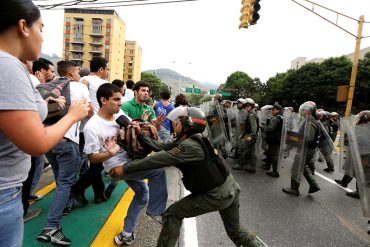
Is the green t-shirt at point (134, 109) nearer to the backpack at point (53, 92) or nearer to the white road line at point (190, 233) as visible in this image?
the white road line at point (190, 233)

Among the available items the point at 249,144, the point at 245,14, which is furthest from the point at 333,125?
the point at 245,14

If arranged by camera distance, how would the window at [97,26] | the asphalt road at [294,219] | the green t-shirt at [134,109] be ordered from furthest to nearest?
the window at [97,26]
the green t-shirt at [134,109]
the asphalt road at [294,219]

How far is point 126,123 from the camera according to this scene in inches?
109

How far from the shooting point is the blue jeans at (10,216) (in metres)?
1.22

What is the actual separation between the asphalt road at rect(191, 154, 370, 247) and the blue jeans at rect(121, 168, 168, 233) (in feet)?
2.66

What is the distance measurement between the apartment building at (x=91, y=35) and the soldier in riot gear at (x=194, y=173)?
7340cm

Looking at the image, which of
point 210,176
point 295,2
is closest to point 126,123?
point 210,176

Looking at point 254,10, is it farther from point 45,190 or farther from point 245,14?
point 45,190

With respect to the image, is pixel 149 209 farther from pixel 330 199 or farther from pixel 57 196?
pixel 330 199

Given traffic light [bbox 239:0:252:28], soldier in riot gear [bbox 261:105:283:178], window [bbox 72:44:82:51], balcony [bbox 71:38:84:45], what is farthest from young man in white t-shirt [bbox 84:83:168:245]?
window [bbox 72:44:82:51]

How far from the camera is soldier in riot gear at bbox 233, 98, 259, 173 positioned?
308 inches

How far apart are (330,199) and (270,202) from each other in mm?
1460

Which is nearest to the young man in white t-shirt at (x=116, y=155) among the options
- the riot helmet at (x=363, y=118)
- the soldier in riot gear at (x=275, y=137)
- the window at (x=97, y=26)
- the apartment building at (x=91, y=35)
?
the riot helmet at (x=363, y=118)

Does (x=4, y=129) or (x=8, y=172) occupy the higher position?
(x=4, y=129)
